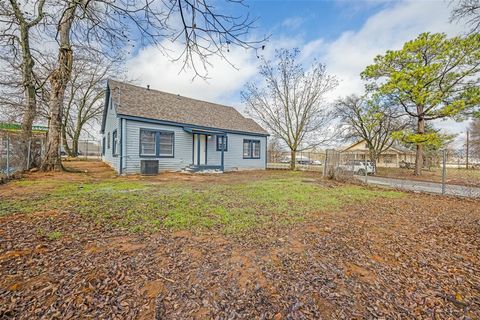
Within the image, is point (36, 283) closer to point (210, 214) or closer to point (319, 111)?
point (210, 214)

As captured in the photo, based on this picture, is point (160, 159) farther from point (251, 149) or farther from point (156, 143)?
point (251, 149)

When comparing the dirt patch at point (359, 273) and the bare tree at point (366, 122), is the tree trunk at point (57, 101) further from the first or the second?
the bare tree at point (366, 122)

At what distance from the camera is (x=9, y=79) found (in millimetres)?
13734

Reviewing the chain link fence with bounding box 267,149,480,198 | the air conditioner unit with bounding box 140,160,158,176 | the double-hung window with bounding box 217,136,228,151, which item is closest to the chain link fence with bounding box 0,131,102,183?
the air conditioner unit with bounding box 140,160,158,176

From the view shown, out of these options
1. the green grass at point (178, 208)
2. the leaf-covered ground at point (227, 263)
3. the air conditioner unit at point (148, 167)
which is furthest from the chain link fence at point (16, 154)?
the air conditioner unit at point (148, 167)

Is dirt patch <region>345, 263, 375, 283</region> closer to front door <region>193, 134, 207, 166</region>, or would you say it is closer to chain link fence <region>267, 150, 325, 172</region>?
front door <region>193, 134, 207, 166</region>

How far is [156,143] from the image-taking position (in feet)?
40.9

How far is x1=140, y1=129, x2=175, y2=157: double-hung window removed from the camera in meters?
12.1

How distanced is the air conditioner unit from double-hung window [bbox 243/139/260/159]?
769 cm

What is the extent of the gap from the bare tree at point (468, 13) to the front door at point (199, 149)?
12.5 metres

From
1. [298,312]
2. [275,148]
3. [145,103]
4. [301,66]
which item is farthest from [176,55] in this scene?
[275,148]

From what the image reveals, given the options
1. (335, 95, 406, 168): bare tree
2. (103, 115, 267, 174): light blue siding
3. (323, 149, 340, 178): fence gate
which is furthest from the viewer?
(335, 95, 406, 168): bare tree

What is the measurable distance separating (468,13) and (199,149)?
13.1 metres

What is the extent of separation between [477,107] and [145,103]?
21.5 meters
